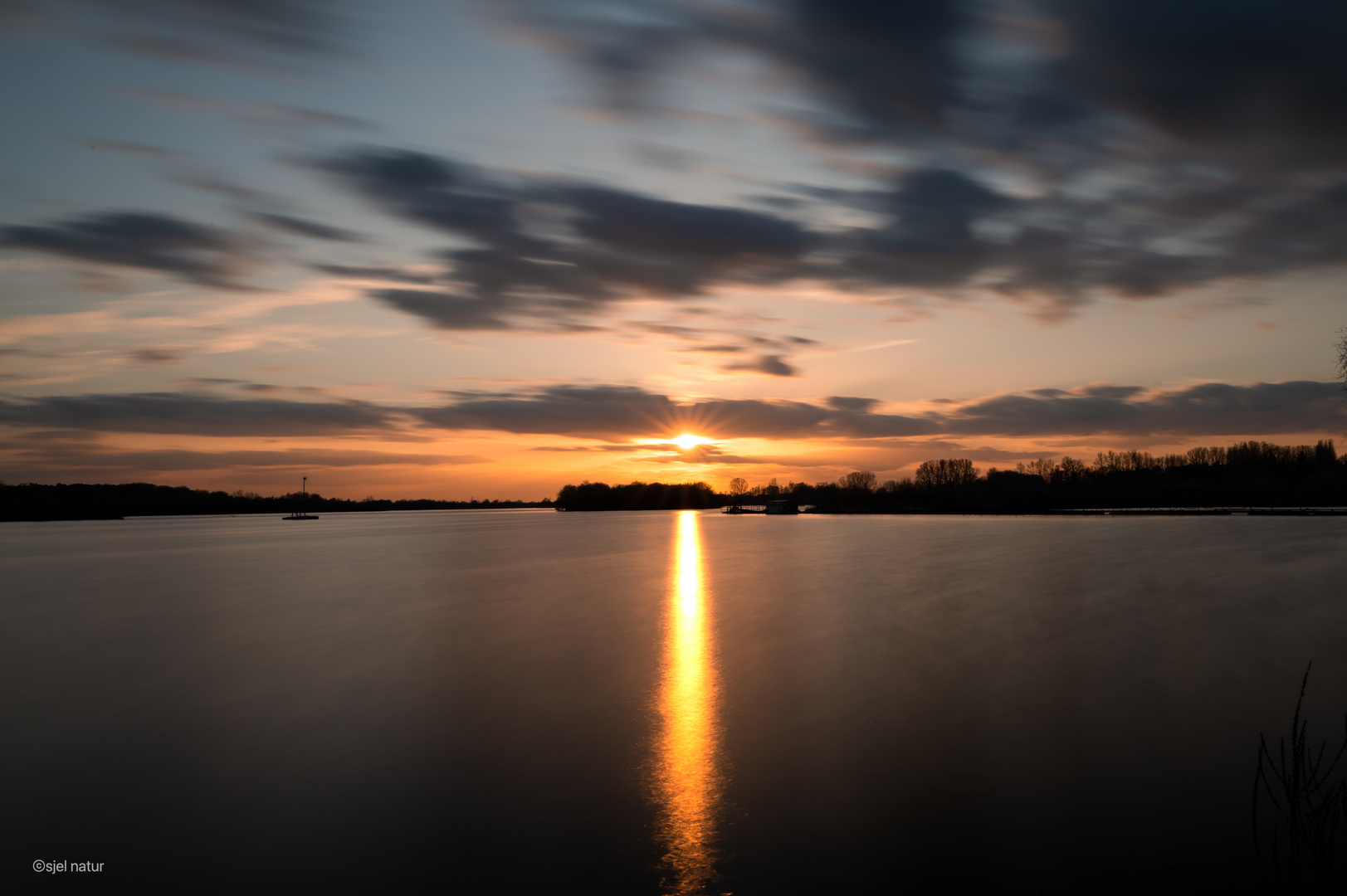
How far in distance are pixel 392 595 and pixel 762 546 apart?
3882 cm

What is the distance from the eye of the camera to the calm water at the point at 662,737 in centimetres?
726

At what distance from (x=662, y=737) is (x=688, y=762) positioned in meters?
1.21

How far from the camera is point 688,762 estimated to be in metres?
9.88

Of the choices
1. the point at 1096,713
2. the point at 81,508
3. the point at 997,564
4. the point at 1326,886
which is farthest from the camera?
the point at 81,508

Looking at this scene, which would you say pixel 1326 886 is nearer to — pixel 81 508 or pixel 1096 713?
pixel 1096 713

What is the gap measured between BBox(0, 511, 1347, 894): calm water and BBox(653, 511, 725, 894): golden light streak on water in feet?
0.20

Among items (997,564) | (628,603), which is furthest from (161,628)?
(997,564)

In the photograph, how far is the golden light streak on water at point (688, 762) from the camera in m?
7.09

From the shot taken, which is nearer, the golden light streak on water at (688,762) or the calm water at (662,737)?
the golden light streak on water at (688,762)

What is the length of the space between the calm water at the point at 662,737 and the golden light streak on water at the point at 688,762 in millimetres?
61

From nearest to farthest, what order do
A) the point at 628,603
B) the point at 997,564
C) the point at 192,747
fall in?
the point at 192,747
the point at 628,603
the point at 997,564

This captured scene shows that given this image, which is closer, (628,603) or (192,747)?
(192,747)

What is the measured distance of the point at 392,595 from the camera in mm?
29922

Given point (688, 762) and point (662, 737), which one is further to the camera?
point (662, 737)
